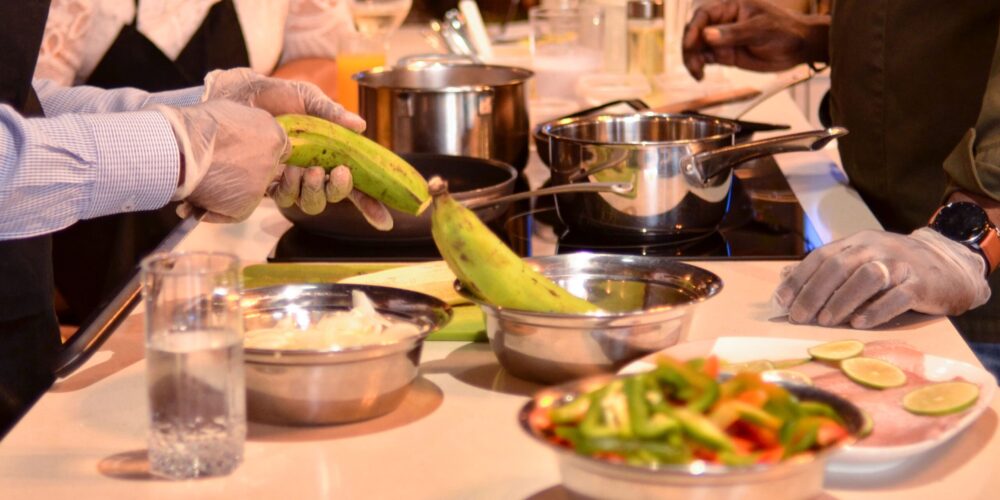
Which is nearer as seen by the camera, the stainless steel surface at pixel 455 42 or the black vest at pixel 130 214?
the black vest at pixel 130 214

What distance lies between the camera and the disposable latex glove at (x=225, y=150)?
1436 millimetres

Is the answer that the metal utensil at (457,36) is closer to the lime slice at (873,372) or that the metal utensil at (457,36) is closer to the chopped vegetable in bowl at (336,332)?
the chopped vegetable in bowl at (336,332)

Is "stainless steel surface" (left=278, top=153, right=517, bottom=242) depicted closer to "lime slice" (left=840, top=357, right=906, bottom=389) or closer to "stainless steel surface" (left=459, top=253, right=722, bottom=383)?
"stainless steel surface" (left=459, top=253, right=722, bottom=383)

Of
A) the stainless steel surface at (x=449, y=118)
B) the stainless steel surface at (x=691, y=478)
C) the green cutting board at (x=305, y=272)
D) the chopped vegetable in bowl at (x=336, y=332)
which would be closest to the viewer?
the stainless steel surface at (x=691, y=478)

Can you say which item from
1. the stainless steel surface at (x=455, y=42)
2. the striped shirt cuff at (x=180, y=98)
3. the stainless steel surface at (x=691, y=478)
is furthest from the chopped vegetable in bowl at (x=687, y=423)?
the stainless steel surface at (x=455, y=42)

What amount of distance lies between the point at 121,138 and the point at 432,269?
45 cm

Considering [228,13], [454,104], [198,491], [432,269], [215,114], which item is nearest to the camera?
[198,491]

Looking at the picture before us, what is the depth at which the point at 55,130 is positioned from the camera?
1346mm

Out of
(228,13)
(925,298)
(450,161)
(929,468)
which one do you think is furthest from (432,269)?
(228,13)

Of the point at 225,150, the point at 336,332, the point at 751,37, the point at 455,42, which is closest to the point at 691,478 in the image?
the point at 336,332

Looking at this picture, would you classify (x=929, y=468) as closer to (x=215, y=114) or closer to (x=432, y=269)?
(x=432, y=269)

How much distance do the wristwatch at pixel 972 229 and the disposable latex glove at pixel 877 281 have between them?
0.04m

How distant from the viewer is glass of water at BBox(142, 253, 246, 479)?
1.06m

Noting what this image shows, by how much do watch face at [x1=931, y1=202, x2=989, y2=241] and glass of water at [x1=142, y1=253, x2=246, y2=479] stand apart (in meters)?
0.95
